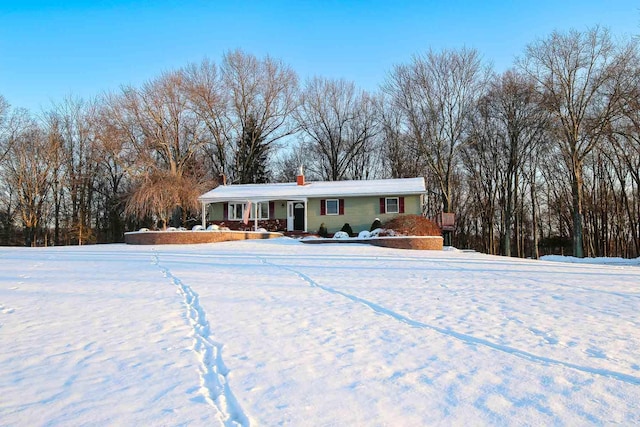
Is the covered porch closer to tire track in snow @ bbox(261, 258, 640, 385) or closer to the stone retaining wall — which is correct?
the stone retaining wall

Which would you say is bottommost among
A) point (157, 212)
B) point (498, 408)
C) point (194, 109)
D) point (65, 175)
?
point (498, 408)

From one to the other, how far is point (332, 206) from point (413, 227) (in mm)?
6596

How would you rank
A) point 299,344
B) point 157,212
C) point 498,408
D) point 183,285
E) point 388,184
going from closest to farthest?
point 498,408, point 299,344, point 183,285, point 157,212, point 388,184

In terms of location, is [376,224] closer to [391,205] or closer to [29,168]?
[391,205]

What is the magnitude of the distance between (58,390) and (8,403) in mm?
332

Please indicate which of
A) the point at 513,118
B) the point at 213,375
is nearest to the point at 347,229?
the point at 513,118

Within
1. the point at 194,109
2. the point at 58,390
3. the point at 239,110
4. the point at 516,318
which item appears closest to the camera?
the point at 58,390

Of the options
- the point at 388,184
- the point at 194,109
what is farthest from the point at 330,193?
the point at 194,109

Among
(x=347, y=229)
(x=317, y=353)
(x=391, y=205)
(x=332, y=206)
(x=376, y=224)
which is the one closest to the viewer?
(x=317, y=353)

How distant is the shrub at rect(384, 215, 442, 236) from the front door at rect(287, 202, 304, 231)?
700 cm

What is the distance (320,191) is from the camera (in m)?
26.1

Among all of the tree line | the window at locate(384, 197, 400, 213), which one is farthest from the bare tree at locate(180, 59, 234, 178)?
the window at locate(384, 197, 400, 213)

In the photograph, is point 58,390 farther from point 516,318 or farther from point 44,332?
point 516,318

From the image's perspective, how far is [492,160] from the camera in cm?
3359
